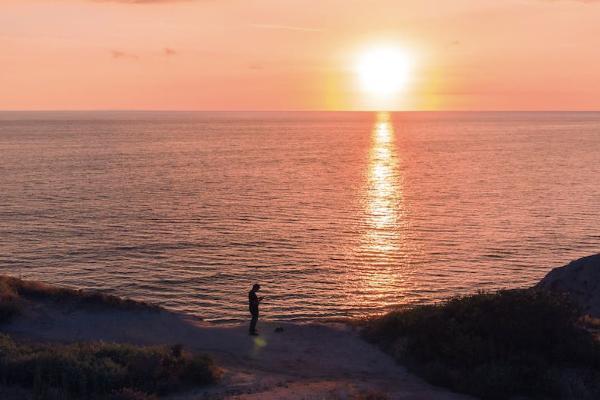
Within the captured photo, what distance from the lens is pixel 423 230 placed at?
56.2 meters

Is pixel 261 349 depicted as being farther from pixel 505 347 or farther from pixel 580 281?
pixel 580 281

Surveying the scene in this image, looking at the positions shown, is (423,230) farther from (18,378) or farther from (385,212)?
(18,378)

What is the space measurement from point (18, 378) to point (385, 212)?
170ft

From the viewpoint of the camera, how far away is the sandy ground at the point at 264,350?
18.2m

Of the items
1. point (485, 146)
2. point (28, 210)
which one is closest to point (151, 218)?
point (28, 210)

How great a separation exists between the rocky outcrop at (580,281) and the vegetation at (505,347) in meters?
9.65

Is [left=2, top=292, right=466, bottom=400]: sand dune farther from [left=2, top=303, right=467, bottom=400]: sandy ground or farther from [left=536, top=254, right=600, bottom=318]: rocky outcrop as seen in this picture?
[left=536, top=254, right=600, bottom=318]: rocky outcrop

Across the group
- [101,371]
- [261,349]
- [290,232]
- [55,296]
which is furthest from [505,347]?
[290,232]

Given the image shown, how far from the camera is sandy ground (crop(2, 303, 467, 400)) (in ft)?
59.7

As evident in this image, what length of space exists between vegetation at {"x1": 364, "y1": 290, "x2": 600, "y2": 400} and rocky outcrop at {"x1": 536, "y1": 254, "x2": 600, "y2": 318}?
965 cm

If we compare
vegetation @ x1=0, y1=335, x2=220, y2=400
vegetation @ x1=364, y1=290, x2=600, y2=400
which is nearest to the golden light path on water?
vegetation @ x1=364, y1=290, x2=600, y2=400

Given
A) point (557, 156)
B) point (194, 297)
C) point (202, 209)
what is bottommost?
point (194, 297)

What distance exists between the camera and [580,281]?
1236 inches

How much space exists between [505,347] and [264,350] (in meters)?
8.49
